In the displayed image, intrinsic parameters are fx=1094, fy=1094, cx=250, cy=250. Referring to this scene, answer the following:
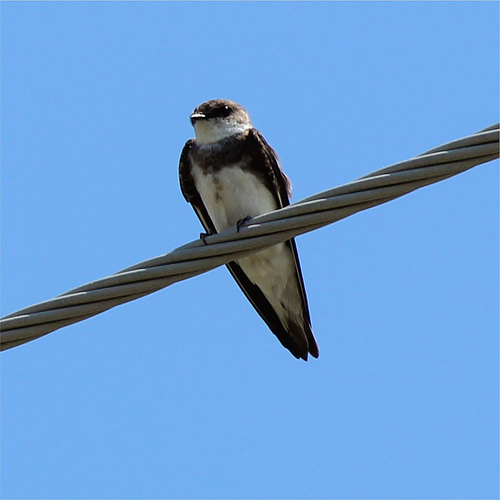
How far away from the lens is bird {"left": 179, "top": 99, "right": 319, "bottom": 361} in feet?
19.2

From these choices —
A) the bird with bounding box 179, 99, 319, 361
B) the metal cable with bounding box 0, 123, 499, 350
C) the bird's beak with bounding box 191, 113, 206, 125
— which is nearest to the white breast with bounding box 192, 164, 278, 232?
the bird with bounding box 179, 99, 319, 361

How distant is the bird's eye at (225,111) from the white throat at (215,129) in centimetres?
8

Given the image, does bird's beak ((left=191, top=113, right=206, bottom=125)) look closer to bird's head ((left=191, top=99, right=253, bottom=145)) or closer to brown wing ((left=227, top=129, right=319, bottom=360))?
bird's head ((left=191, top=99, right=253, bottom=145))

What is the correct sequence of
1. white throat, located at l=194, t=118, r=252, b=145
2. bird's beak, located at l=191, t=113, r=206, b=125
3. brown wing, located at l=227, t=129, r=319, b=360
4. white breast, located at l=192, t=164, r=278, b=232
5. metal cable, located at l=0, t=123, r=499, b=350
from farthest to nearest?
bird's beak, located at l=191, t=113, r=206, b=125 < white throat, located at l=194, t=118, r=252, b=145 < brown wing, located at l=227, t=129, r=319, b=360 < white breast, located at l=192, t=164, r=278, b=232 < metal cable, located at l=0, t=123, r=499, b=350

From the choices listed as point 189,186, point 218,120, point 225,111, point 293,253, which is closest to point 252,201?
point 293,253

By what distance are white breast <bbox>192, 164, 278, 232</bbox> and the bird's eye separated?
0.56 m

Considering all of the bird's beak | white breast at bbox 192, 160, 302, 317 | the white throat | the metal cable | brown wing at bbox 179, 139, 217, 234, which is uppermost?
the bird's beak

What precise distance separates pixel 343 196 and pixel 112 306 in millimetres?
867

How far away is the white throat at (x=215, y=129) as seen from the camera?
6105 mm

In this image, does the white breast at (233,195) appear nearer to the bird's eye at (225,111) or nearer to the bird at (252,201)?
the bird at (252,201)

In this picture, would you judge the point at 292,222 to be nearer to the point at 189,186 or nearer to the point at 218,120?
the point at 189,186

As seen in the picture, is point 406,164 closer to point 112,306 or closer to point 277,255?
point 112,306

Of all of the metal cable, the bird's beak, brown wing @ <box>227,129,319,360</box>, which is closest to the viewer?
the metal cable

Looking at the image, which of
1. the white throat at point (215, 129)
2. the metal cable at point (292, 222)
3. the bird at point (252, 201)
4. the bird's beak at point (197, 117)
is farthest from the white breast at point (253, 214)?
the metal cable at point (292, 222)
